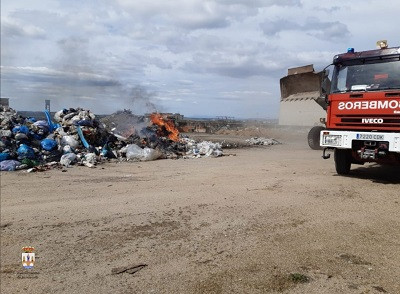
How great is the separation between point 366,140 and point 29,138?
10.7 m

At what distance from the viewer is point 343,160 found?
8.19 m

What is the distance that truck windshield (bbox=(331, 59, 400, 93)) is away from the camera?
6.99 meters

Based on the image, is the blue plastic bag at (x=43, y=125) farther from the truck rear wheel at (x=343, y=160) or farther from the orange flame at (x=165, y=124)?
the truck rear wheel at (x=343, y=160)

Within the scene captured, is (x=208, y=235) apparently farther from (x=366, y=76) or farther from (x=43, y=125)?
(x=43, y=125)

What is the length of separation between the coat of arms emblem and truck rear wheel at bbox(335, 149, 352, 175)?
21.6 ft

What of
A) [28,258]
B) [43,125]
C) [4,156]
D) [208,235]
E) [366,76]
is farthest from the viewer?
[43,125]

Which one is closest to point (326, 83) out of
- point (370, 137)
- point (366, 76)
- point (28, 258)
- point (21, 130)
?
point (366, 76)

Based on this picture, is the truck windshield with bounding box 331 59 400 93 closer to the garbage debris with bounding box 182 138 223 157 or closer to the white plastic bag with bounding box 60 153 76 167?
the garbage debris with bounding box 182 138 223 157

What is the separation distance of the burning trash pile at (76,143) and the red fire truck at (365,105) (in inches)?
264

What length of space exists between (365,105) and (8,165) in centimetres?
964

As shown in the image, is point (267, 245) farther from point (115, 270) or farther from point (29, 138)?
point (29, 138)

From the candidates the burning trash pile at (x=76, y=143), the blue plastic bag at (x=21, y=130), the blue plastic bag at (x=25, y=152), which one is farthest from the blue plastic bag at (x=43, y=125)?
the blue plastic bag at (x=25, y=152)

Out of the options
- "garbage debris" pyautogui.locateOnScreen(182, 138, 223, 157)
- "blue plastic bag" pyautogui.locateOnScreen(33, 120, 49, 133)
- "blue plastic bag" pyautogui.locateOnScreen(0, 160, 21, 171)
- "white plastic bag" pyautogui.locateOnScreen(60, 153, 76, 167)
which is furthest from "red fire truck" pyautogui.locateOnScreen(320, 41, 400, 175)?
"blue plastic bag" pyautogui.locateOnScreen(33, 120, 49, 133)

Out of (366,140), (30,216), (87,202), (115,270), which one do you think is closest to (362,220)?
(366,140)
